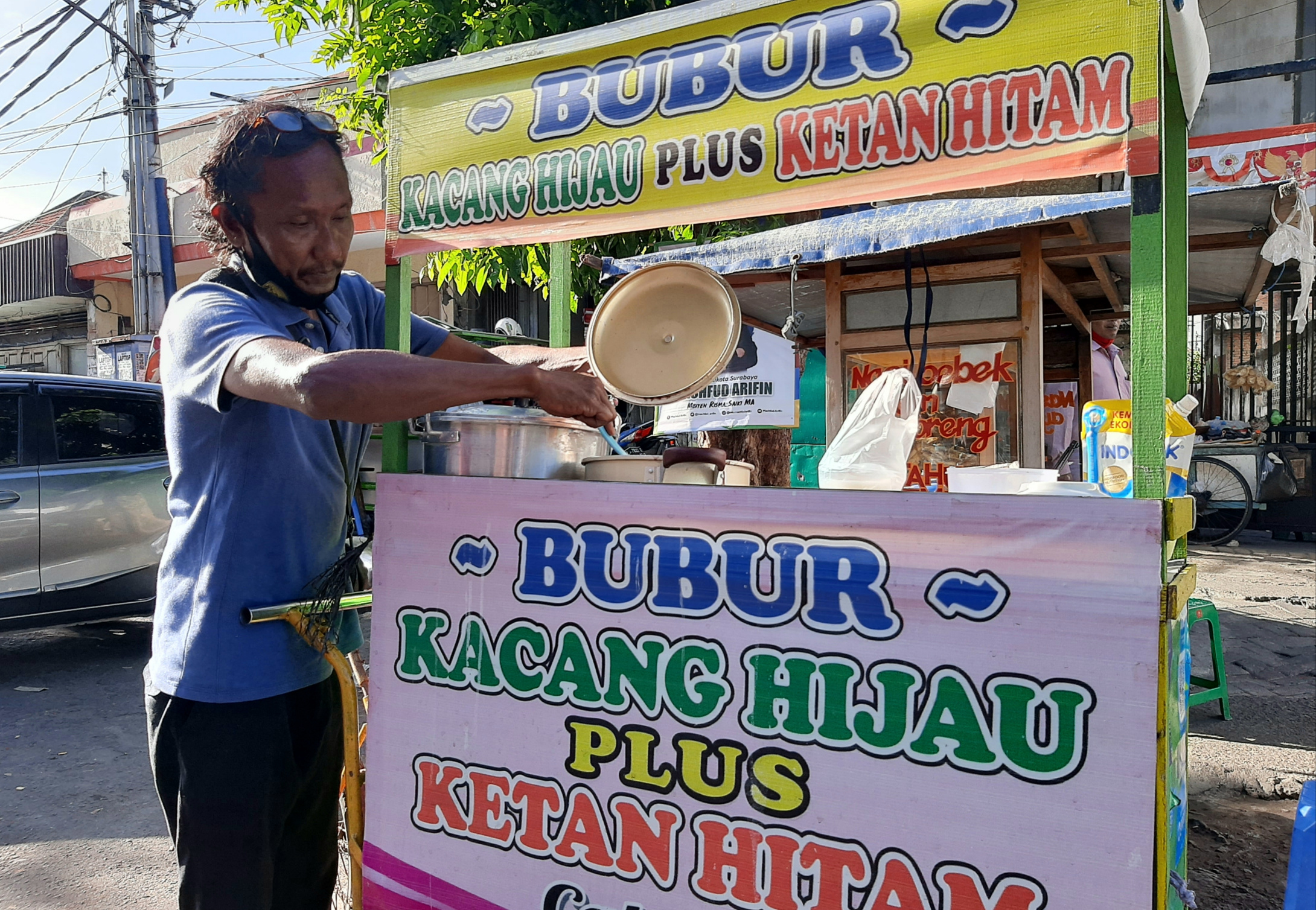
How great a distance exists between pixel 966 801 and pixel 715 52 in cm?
127

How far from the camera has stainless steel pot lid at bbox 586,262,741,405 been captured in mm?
1781

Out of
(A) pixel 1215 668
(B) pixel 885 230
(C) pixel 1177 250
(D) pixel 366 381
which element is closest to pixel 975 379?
(B) pixel 885 230

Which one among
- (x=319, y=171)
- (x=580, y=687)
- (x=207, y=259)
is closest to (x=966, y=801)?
(x=580, y=687)

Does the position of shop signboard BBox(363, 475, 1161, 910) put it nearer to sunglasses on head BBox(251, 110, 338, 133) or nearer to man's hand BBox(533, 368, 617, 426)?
man's hand BBox(533, 368, 617, 426)

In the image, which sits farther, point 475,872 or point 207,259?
point 207,259

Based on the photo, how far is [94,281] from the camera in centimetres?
1498

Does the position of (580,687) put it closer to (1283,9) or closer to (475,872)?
(475,872)

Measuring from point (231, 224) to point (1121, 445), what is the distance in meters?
2.04

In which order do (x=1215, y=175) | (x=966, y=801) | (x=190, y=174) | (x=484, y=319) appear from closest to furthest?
(x=966, y=801) → (x=1215, y=175) → (x=484, y=319) → (x=190, y=174)

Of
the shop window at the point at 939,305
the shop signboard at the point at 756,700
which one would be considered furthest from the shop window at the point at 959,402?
A: the shop signboard at the point at 756,700

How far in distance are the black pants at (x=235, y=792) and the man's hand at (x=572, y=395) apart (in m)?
0.78

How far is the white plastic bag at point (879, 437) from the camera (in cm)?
269

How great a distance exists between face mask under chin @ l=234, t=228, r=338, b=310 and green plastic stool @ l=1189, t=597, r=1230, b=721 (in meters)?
3.53

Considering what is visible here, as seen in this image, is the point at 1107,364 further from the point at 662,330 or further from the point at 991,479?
the point at 662,330
